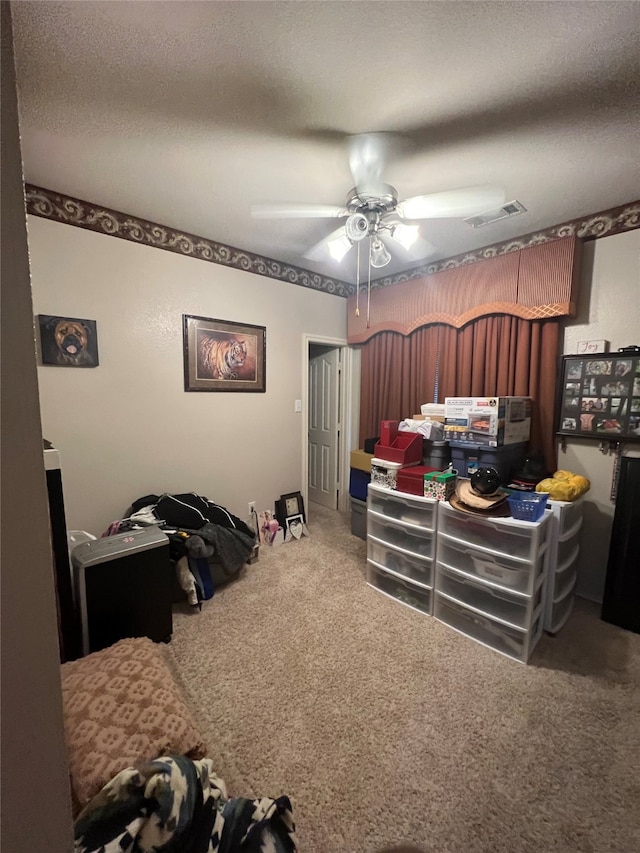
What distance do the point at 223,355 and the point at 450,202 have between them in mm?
1944

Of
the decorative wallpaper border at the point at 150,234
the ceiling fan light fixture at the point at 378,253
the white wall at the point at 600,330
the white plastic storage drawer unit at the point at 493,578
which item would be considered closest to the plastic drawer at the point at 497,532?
the white plastic storage drawer unit at the point at 493,578

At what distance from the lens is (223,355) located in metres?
2.81

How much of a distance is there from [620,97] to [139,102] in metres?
1.88

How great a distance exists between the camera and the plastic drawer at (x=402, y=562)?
213cm

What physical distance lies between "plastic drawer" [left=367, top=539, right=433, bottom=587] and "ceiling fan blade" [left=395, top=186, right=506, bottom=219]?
1953mm

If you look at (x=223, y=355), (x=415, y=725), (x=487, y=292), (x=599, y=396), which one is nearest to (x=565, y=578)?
(x=599, y=396)

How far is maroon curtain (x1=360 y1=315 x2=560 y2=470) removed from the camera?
238 centimetres

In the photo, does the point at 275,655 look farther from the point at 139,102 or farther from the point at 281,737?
the point at 139,102

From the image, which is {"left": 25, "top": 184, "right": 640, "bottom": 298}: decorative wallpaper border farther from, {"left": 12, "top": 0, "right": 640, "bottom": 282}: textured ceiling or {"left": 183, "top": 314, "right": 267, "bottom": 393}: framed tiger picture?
{"left": 183, "top": 314, "right": 267, "bottom": 393}: framed tiger picture

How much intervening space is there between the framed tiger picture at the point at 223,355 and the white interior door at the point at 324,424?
996 mm

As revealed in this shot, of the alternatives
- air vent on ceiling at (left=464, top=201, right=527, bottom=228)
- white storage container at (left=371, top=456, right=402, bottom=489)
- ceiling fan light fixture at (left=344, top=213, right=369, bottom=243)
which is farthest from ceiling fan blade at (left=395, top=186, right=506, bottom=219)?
white storage container at (left=371, top=456, right=402, bottom=489)

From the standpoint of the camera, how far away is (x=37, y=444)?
1.50 ft

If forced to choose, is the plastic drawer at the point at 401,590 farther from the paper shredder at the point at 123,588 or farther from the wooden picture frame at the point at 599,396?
the wooden picture frame at the point at 599,396

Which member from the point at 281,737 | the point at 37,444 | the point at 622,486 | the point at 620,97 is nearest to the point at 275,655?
the point at 281,737
